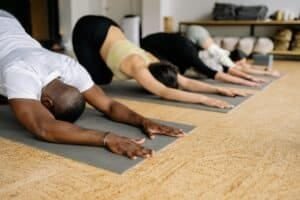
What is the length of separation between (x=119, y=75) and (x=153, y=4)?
4397 mm

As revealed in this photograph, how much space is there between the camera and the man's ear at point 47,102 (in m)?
2.10

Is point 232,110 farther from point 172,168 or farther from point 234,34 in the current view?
point 234,34

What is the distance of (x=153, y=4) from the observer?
7.16m

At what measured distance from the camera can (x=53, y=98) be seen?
2.11 m

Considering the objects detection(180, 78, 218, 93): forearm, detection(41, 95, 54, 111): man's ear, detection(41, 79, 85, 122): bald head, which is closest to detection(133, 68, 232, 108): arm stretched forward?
detection(180, 78, 218, 93): forearm

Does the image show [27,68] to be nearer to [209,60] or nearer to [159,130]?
[159,130]

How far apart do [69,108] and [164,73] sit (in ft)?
3.91

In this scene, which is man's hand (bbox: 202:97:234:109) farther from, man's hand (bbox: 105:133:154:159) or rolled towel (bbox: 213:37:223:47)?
rolled towel (bbox: 213:37:223:47)

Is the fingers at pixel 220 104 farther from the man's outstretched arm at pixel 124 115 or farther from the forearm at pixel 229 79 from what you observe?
the forearm at pixel 229 79

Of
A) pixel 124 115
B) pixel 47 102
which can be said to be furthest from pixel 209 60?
pixel 47 102

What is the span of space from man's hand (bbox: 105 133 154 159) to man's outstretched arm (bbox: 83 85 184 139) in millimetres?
278

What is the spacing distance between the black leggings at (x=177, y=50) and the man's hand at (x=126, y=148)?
78.4 inches

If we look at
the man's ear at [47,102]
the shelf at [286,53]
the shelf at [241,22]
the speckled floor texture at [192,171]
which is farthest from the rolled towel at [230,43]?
the man's ear at [47,102]

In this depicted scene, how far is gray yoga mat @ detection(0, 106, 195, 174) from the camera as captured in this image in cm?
184
